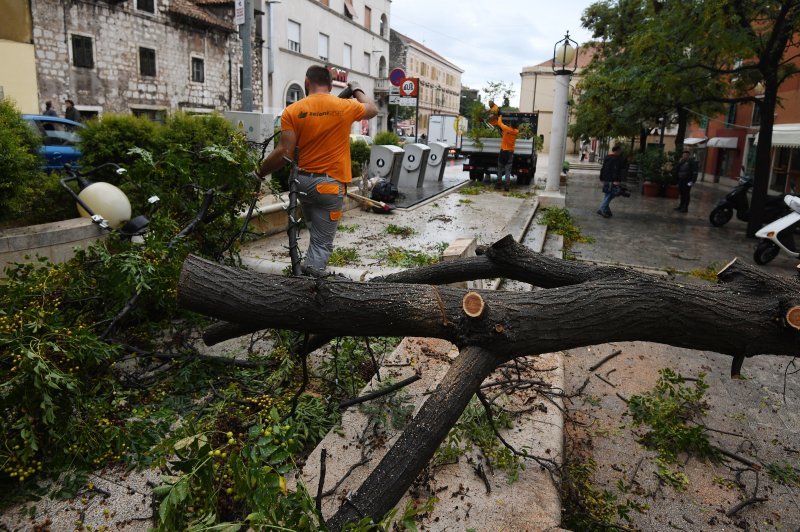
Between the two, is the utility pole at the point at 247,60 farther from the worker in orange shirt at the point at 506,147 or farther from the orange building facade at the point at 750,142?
the orange building facade at the point at 750,142

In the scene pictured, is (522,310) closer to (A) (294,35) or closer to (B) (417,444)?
(B) (417,444)

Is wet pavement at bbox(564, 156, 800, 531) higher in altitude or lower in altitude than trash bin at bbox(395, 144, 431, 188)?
lower

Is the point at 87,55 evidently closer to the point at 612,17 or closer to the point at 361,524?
the point at 612,17

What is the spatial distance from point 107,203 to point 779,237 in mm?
8978

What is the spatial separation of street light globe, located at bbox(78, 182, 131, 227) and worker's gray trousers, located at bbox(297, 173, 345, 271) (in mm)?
1900

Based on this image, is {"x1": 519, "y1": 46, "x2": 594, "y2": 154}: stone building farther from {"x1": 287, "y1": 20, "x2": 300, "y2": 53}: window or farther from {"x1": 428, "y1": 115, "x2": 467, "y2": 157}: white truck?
{"x1": 287, "y1": 20, "x2": 300, "y2": 53}: window

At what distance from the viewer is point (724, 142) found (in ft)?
83.8

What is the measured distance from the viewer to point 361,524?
67.1 inches

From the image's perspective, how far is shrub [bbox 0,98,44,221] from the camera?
4.76m

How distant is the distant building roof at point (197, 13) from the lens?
75.3ft

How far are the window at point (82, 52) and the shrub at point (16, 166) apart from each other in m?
16.4

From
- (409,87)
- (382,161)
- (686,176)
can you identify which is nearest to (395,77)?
(409,87)

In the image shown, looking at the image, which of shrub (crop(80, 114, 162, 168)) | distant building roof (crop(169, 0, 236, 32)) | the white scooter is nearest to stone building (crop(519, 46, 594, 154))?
distant building roof (crop(169, 0, 236, 32))

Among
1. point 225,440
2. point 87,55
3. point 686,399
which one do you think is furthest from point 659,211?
point 87,55
